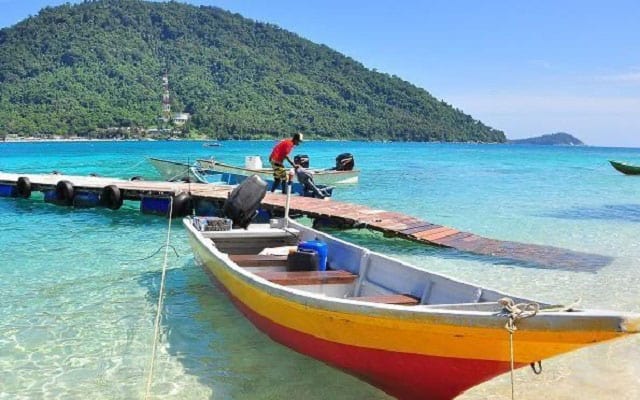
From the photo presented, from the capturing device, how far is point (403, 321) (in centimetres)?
475

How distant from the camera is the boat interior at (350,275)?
19.0 feet

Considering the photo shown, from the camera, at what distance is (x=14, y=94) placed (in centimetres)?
13788

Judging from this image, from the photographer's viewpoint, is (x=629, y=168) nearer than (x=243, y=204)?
No

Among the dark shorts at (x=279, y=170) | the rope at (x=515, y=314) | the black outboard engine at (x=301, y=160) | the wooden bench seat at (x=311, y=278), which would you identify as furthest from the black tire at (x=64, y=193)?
the rope at (x=515, y=314)

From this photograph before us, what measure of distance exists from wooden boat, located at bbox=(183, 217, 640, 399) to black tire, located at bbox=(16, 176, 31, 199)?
15962 mm

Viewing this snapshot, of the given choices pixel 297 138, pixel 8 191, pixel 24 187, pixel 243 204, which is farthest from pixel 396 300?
pixel 8 191

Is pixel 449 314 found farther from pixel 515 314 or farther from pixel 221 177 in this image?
pixel 221 177

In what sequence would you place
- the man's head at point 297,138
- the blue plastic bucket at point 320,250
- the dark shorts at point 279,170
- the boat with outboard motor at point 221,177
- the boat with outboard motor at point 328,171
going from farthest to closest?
the boat with outboard motor at point 328,171, the boat with outboard motor at point 221,177, the dark shorts at point 279,170, the man's head at point 297,138, the blue plastic bucket at point 320,250

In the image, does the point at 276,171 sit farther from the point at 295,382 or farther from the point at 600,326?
the point at 600,326

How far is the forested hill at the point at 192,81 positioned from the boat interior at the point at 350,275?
13325 cm

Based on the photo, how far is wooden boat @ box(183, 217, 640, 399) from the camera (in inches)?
167

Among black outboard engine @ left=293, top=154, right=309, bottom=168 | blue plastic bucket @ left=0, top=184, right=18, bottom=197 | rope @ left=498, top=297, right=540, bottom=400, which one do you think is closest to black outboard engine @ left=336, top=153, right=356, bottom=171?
black outboard engine @ left=293, top=154, right=309, bottom=168

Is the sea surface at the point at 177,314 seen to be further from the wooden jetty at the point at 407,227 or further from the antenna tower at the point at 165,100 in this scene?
the antenna tower at the point at 165,100

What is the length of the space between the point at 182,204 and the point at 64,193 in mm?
4865
